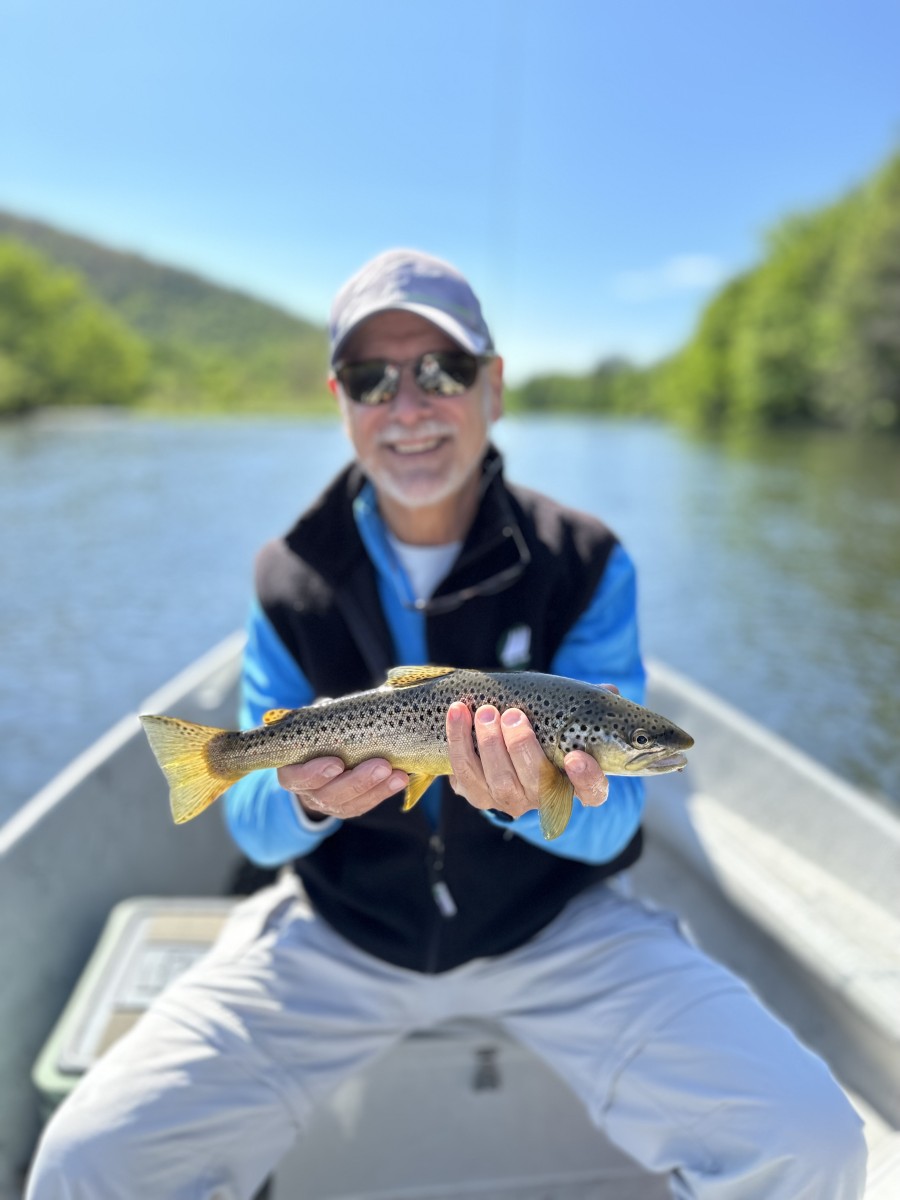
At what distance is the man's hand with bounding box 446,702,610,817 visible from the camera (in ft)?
6.64

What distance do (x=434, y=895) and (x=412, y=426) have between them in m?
1.42

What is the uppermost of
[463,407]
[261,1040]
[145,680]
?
[463,407]

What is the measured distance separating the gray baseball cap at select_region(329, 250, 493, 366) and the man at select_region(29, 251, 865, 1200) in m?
0.01

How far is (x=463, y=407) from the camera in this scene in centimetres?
287

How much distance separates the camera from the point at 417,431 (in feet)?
9.25

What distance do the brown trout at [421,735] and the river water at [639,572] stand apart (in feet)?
23.9

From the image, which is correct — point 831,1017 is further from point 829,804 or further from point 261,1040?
point 261,1040

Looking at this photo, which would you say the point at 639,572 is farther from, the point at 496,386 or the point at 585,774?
the point at 585,774

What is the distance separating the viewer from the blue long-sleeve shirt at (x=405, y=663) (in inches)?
102

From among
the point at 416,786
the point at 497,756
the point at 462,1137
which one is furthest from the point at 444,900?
the point at 462,1137

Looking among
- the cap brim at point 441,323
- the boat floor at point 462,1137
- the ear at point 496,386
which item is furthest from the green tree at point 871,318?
the boat floor at point 462,1137

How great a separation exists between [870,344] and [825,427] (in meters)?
15.3

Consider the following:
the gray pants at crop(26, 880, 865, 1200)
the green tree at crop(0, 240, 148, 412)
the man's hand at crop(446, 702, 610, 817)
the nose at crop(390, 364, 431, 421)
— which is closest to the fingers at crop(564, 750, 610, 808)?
the man's hand at crop(446, 702, 610, 817)

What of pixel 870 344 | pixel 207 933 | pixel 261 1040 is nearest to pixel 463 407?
pixel 261 1040
